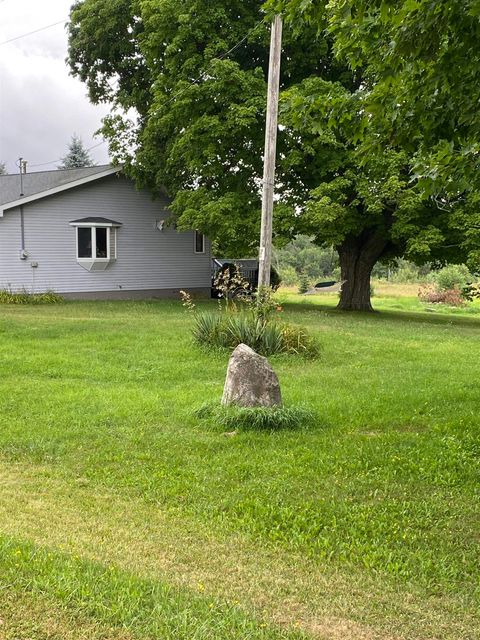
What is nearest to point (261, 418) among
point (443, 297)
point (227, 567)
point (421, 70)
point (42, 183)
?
point (227, 567)

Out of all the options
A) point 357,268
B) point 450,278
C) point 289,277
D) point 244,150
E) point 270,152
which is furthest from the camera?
point 289,277

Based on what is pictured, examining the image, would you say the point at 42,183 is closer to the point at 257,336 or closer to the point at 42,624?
the point at 257,336

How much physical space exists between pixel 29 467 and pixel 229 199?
546 inches

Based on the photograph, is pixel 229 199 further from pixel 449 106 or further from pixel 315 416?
pixel 449 106

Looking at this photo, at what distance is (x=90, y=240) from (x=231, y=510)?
18.4 metres

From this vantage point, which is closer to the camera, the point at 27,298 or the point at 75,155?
the point at 27,298

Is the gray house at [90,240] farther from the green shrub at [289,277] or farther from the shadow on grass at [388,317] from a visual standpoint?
the green shrub at [289,277]

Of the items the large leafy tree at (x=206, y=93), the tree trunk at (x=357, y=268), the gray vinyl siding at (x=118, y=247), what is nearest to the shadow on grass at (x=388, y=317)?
the tree trunk at (x=357, y=268)

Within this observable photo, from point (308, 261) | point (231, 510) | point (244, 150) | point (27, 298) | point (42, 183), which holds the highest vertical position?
point (244, 150)

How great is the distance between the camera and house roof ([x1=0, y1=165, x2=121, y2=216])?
19.1 m

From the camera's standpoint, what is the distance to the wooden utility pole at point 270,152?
10406 mm

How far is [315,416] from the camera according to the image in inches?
247

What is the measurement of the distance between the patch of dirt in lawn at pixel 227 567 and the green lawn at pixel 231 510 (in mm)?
12

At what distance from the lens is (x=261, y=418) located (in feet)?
19.6
